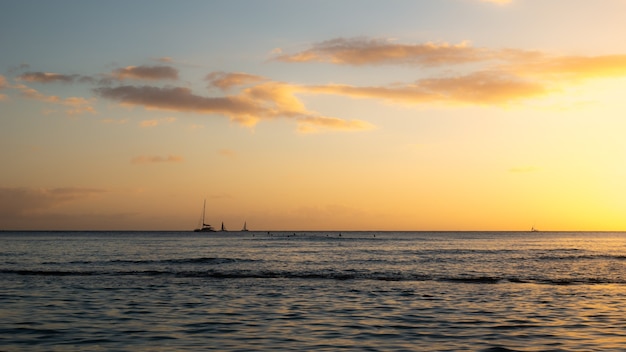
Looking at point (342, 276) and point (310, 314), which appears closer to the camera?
point (310, 314)

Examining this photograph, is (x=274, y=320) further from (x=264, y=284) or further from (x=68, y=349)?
(x=264, y=284)

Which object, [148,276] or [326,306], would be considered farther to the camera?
[148,276]

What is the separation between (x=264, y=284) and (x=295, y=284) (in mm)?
2164

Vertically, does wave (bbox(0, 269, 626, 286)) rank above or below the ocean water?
below

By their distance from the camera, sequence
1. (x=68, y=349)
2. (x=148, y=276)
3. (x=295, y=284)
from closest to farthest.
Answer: (x=68, y=349) → (x=295, y=284) → (x=148, y=276)

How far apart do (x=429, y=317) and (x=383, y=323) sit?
2.79 m

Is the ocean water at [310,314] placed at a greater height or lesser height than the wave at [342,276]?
greater

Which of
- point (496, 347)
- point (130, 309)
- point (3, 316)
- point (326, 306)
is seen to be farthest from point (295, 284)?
point (496, 347)

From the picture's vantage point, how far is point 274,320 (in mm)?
23891

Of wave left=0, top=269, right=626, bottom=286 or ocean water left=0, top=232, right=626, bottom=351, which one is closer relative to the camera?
ocean water left=0, top=232, right=626, bottom=351

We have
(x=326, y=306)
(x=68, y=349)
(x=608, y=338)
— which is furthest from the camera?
(x=326, y=306)

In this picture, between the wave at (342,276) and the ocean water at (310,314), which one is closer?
the ocean water at (310,314)

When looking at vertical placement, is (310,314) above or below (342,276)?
above

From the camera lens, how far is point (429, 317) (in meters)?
24.9
